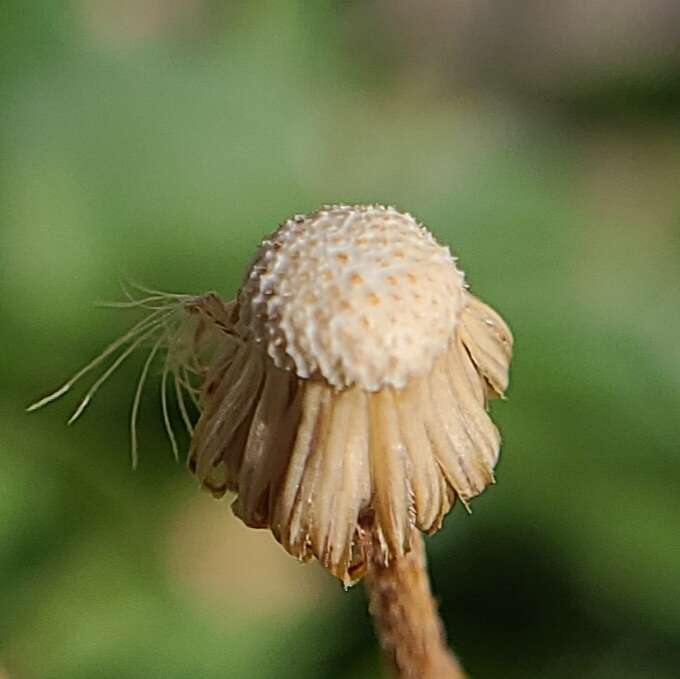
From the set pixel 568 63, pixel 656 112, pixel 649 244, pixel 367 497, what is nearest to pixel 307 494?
pixel 367 497

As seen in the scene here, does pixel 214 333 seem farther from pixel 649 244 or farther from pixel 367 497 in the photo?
pixel 649 244

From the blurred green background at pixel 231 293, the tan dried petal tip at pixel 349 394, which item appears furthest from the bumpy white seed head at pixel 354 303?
the blurred green background at pixel 231 293

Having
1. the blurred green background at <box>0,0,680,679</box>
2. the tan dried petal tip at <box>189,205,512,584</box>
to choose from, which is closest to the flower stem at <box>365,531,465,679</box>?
the tan dried petal tip at <box>189,205,512,584</box>

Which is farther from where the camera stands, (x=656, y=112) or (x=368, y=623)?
(x=656, y=112)

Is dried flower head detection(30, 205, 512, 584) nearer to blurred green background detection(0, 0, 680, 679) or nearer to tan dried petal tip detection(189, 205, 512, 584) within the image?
tan dried petal tip detection(189, 205, 512, 584)

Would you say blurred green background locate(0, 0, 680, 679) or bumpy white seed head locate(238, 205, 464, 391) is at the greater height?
bumpy white seed head locate(238, 205, 464, 391)

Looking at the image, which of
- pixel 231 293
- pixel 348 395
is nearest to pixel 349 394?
pixel 348 395

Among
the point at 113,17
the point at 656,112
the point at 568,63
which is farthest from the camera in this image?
the point at 568,63
